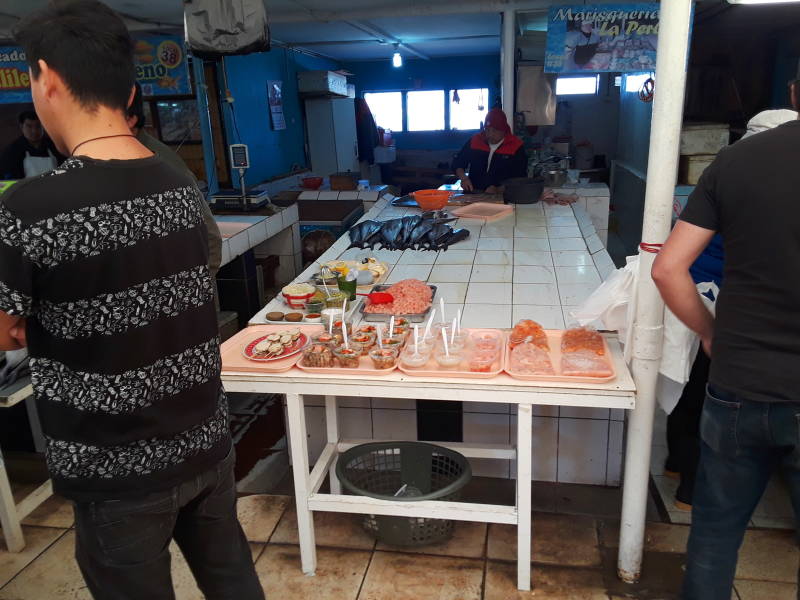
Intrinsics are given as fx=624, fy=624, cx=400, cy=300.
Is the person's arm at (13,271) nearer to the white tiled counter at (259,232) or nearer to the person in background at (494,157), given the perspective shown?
the white tiled counter at (259,232)

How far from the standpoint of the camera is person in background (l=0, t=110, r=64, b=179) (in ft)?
19.9

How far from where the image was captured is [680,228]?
1877mm

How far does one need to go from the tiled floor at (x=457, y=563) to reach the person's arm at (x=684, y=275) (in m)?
1.25

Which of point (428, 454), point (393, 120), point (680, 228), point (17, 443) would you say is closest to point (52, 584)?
point (17, 443)

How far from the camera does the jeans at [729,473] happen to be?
5.88ft

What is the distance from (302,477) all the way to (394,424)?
88cm

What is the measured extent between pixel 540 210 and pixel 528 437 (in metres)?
3.78

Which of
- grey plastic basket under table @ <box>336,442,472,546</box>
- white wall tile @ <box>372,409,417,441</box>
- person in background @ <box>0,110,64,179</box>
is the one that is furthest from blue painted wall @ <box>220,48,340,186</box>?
grey plastic basket under table @ <box>336,442,472,546</box>

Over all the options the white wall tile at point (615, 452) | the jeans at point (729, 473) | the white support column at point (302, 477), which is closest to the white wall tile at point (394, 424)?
the white support column at point (302, 477)

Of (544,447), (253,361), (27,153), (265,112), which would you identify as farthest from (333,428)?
(265,112)

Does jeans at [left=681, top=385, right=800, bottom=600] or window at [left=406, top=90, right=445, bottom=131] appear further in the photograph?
window at [left=406, top=90, right=445, bottom=131]

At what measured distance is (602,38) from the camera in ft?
20.7

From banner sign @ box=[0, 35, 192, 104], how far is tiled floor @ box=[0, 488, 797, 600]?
6379 mm

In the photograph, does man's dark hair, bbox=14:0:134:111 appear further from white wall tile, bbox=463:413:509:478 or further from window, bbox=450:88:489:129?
window, bbox=450:88:489:129
